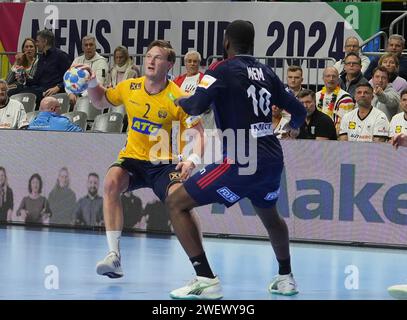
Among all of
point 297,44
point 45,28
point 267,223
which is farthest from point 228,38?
point 45,28

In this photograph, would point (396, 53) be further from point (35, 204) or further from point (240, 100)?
point (240, 100)

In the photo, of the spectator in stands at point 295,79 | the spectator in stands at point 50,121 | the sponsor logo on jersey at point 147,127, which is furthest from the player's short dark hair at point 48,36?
the sponsor logo on jersey at point 147,127

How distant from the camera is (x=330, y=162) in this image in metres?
15.6

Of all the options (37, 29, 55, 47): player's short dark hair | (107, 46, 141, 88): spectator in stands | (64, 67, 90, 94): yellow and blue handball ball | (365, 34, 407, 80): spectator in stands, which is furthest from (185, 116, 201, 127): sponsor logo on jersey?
(37, 29, 55, 47): player's short dark hair

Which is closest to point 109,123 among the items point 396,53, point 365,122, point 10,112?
point 10,112

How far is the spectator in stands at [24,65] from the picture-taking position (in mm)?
20078

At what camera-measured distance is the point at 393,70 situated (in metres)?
16.9

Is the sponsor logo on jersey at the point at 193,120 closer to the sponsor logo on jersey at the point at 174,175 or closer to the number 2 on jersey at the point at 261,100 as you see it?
the sponsor logo on jersey at the point at 174,175

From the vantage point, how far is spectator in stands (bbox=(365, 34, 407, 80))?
17328 millimetres

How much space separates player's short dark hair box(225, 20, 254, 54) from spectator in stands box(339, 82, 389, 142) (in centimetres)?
558

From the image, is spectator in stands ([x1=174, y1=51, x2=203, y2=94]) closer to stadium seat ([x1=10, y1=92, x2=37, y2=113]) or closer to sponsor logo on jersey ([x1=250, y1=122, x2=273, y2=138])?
stadium seat ([x1=10, y1=92, x2=37, y2=113])

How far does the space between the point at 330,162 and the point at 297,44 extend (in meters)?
3.94

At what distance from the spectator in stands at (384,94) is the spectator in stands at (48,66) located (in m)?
5.81

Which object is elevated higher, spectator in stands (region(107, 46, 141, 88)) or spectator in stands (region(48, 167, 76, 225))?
spectator in stands (region(107, 46, 141, 88))
